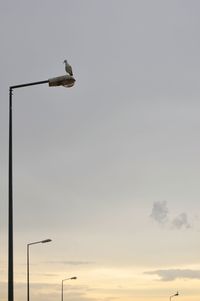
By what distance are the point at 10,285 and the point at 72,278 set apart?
73.4 metres

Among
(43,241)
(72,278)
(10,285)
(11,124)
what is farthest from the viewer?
(72,278)

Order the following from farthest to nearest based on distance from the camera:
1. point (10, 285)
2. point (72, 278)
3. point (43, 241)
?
point (72, 278)
point (43, 241)
point (10, 285)

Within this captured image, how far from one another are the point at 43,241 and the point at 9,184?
127 ft

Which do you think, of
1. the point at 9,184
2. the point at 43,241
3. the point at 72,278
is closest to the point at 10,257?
the point at 9,184

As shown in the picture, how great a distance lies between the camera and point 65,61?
96.9 feet

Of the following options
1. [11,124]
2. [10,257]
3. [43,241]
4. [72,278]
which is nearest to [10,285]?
[10,257]

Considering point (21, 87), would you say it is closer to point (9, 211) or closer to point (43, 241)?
point (9, 211)

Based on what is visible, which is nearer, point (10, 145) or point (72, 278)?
point (10, 145)

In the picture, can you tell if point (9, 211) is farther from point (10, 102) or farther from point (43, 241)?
point (43, 241)

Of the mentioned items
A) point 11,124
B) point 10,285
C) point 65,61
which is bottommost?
point 10,285

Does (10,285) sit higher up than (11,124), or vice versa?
(11,124)

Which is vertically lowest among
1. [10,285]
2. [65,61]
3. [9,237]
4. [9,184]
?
[10,285]

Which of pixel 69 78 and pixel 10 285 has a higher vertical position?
pixel 69 78

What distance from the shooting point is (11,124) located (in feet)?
96.7
